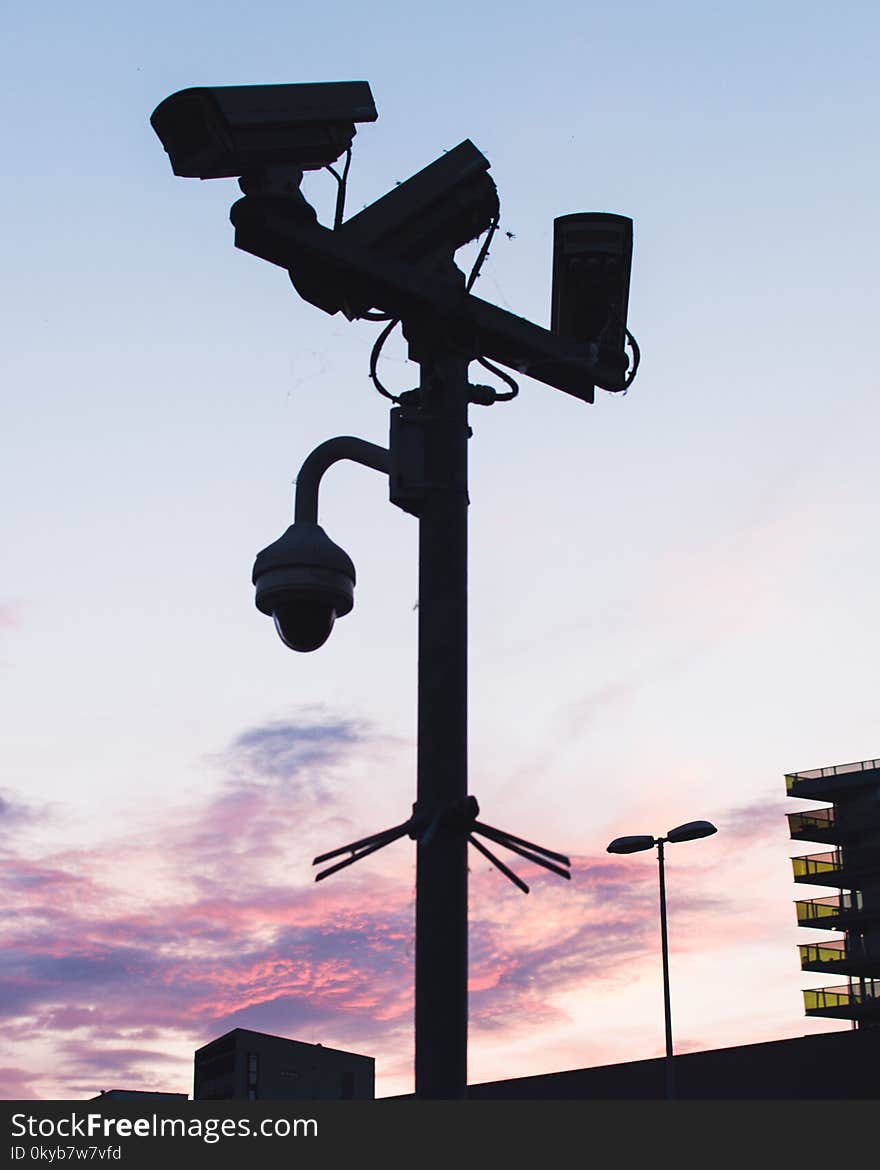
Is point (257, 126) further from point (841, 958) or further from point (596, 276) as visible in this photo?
point (841, 958)

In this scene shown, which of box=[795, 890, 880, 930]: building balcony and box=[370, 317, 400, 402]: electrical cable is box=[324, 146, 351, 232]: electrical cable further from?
box=[795, 890, 880, 930]: building balcony

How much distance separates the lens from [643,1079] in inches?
1863

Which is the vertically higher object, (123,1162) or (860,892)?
(860,892)

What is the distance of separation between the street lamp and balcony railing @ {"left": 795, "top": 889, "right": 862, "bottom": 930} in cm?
3925

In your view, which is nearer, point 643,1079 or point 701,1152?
point 701,1152

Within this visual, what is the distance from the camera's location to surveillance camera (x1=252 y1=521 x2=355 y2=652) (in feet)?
20.9

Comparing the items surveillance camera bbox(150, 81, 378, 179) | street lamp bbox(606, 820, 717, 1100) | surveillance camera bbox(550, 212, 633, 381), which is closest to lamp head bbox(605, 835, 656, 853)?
street lamp bbox(606, 820, 717, 1100)

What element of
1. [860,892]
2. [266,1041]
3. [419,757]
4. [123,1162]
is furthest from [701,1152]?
[266,1041]

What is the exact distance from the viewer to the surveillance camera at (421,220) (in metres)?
6.38

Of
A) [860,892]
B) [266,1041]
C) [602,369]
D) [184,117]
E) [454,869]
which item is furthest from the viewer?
[266,1041]

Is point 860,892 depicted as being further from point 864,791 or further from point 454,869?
point 454,869

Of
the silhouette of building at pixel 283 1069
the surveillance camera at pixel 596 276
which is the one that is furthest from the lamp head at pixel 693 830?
the silhouette of building at pixel 283 1069

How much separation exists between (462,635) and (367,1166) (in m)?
2.16

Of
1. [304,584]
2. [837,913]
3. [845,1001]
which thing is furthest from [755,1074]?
[304,584]
